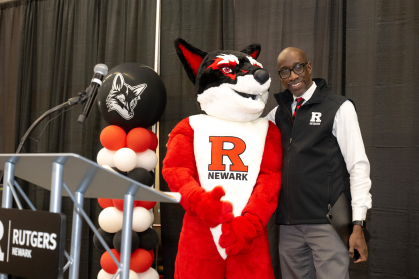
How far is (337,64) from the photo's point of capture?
7.90 ft

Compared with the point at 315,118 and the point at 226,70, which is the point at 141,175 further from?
the point at 315,118

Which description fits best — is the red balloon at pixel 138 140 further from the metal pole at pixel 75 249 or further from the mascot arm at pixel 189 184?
the metal pole at pixel 75 249

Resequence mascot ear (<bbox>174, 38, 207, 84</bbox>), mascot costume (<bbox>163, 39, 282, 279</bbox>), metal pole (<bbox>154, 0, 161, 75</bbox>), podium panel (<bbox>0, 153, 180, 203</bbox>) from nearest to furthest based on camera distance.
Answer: podium panel (<bbox>0, 153, 180, 203</bbox>) → mascot costume (<bbox>163, 39, 282, 279</bbox>) → mascot ear (<bbox>174, 38, 207, 84</bbox>) → metal pole (<bbox>154, 0, 161, 75</bbox>)

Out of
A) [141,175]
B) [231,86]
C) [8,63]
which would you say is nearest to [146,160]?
[141,175]

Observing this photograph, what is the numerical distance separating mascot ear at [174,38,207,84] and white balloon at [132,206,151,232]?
2.81 feet

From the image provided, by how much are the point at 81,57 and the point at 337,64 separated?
7.26 ft

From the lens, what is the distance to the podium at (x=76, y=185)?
0.90 metres

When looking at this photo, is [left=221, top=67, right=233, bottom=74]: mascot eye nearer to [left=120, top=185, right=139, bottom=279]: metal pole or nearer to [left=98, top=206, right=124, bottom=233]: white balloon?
[left=120, top=185, right=139, bottom=279]: metal pole

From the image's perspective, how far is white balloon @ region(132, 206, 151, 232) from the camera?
2.14 metres

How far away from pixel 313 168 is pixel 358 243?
1.26ft

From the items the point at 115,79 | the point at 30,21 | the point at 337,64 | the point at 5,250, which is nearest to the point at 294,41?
the point at 337,64

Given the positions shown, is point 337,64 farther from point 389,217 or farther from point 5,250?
point 5,250

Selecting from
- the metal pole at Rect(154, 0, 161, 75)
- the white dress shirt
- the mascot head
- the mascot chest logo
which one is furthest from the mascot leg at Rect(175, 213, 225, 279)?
the metal pole at Rect(154, 0, 161, 75)

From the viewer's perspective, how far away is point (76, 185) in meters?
1.10
